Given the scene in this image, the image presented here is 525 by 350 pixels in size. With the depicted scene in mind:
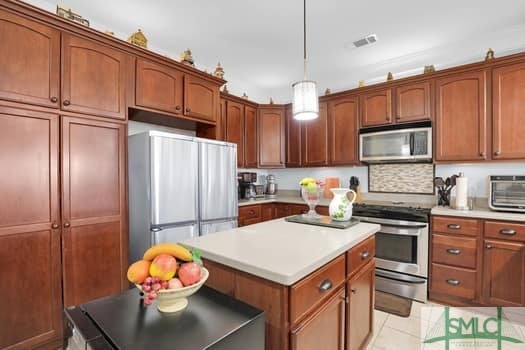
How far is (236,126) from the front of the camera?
12.0 ft

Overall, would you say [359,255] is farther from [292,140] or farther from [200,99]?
[292,140]

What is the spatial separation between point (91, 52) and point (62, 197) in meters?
1.14

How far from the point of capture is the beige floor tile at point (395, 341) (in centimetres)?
186

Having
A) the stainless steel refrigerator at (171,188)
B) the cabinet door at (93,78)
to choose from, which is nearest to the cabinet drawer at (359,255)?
the stainless steel refrigerator at (171,188)

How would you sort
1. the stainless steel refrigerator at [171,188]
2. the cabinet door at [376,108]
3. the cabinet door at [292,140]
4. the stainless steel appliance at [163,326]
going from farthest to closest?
the cabinet door at [292,140]
the cabinet door at [376,108]
the stainless steel refrigerator at [171,188]
the stainless steel appliance at [163,326]

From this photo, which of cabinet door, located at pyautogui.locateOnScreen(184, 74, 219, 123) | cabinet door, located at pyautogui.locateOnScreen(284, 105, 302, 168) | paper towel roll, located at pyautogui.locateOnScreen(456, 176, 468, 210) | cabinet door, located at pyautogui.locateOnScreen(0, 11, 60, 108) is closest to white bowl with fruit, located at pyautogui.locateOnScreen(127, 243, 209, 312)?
cabinet door, located at pyautogui.locateOnScreen(0, 11, 60, 108)

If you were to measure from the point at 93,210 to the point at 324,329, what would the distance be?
1872 millimetres

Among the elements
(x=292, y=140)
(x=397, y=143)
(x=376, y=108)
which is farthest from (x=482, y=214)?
(x=292, y=140)

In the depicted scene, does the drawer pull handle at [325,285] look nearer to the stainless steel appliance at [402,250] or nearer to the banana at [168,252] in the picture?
the banana at [168,252]

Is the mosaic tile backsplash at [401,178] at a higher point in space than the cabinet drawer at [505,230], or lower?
higher

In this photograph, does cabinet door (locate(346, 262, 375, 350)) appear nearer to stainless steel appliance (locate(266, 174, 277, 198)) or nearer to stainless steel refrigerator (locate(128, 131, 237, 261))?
stainless steel refrigerator (locate(128, 131, 237, 261))

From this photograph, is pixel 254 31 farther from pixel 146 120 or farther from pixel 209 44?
pixel 146 120

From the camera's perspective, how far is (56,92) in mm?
1808

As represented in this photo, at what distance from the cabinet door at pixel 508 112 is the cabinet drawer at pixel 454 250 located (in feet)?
3.01
